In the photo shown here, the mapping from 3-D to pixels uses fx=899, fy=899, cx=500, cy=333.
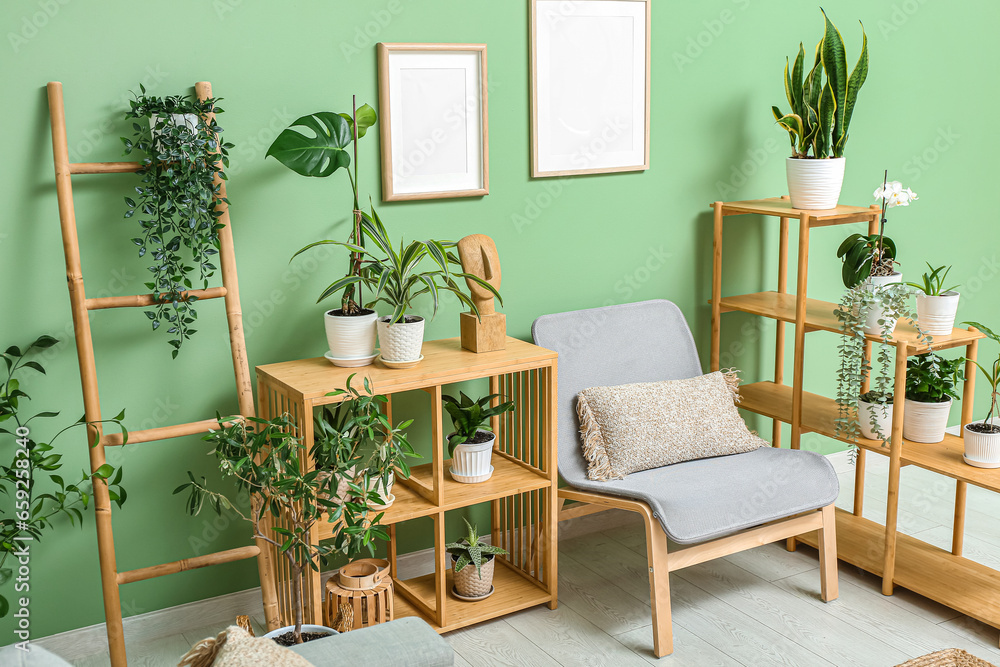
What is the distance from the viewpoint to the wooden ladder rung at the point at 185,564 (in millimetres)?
2373

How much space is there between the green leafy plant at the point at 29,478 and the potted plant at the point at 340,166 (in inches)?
Answer: 23.4

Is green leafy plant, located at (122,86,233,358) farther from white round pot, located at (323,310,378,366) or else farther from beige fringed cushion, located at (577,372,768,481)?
beige fringed cushion, located at (577,372,768,481)

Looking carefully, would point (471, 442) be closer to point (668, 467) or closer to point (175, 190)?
point (668, 467)

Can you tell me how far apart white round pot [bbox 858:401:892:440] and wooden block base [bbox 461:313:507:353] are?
3.92 feet

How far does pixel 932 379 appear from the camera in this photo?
2863 mm

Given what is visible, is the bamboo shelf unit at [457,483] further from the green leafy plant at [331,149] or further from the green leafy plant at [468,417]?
the green leafy plant at [331,149]

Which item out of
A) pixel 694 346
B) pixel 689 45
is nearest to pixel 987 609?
pixel 694 346

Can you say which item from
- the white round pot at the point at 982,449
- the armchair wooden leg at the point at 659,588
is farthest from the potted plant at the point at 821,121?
the armchair wooden leg at the point at 659,588

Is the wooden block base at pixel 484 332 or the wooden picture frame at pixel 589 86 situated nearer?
the wooden block base at pixel 484 332

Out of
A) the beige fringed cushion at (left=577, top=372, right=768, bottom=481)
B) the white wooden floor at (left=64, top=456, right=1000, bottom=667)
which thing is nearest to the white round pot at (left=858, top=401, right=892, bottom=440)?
the beige fringed cushion at (left=577, top=372, right=768, bottom=481)

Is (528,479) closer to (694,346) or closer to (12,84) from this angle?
(694,346)

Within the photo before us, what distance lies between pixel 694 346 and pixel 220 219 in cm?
166

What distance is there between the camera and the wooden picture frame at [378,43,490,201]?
8.77ft

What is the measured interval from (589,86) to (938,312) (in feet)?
4.35
